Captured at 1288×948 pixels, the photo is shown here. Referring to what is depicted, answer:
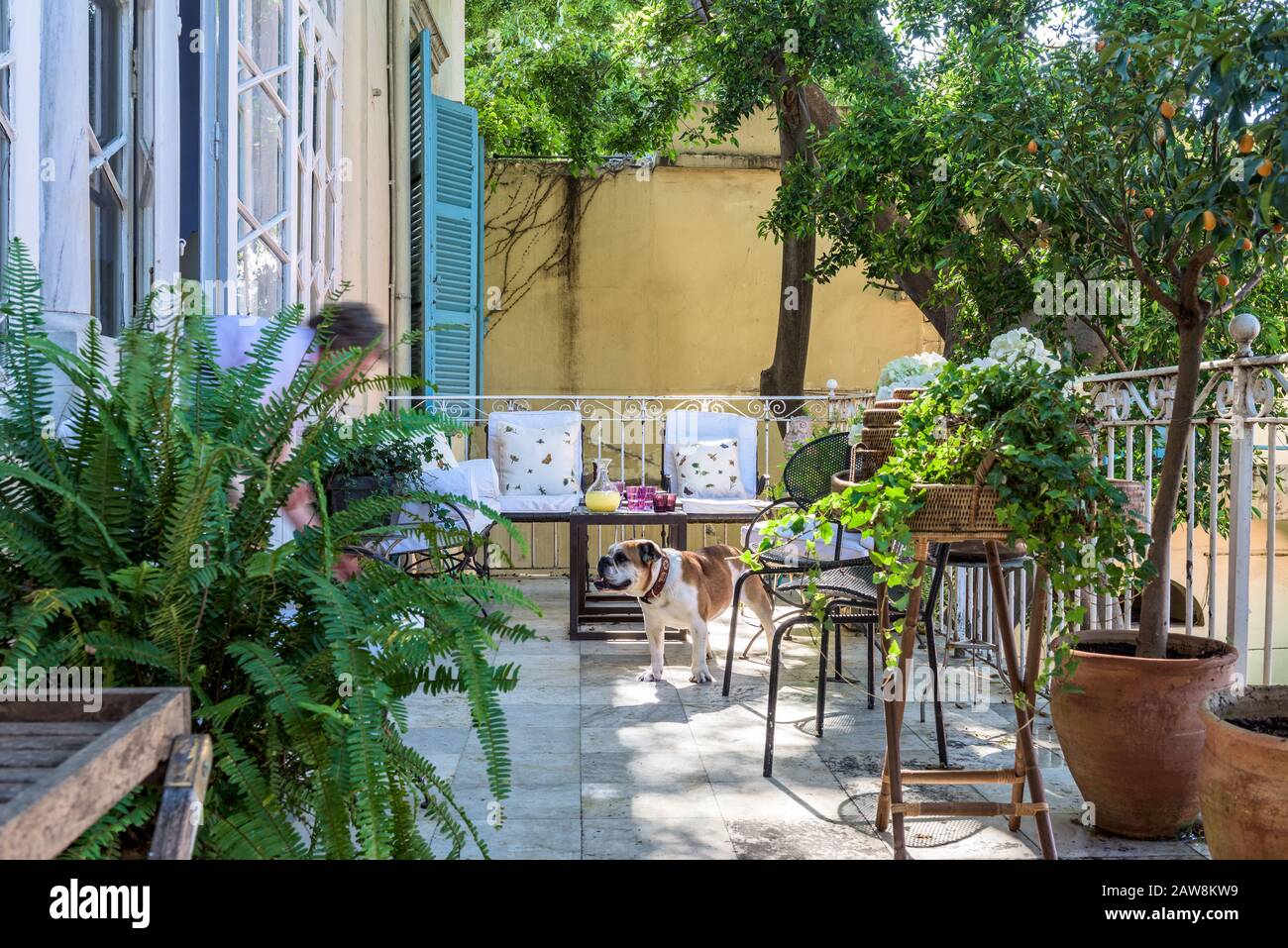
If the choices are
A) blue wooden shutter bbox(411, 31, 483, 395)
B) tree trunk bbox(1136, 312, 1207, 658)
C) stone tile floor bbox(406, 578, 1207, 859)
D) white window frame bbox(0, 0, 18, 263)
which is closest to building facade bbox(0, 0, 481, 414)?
white window frame bbox(0, 0, 18, 263)

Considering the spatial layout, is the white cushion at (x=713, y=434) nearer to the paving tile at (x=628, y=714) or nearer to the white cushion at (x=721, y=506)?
the white cushion at (x=721, y=506)

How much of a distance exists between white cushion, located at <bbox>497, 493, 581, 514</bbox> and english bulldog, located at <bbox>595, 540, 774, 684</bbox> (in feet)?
4.43

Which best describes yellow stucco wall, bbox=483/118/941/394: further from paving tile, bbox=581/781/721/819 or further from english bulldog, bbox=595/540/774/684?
paving tile, bbox=581/781/721/819

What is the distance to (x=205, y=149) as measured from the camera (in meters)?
3.54

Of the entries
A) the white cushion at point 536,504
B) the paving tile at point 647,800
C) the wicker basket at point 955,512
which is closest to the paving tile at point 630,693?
the paving tile at point 647,800

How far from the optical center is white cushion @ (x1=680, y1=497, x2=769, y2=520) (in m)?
6.19

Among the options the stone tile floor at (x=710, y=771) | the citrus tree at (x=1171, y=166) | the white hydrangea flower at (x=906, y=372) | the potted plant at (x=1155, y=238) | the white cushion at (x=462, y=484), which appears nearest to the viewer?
the citrus tree at (x=1171, y=166)

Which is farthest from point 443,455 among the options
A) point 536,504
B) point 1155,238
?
point 1155,238

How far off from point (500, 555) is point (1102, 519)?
1278 mm

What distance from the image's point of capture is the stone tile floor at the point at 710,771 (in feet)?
9.18

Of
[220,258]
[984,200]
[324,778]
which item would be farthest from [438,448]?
[324,778]

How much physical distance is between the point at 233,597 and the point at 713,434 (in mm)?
5749

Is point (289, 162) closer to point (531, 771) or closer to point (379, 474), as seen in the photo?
point (379, 474)

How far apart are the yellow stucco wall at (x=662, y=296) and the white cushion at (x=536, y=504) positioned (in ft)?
14.1
